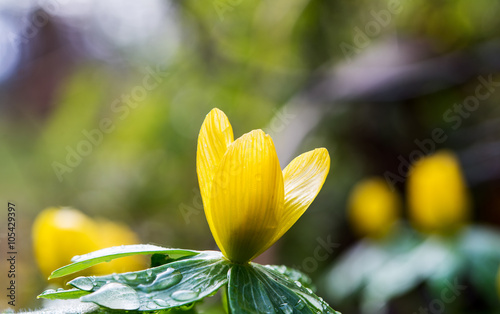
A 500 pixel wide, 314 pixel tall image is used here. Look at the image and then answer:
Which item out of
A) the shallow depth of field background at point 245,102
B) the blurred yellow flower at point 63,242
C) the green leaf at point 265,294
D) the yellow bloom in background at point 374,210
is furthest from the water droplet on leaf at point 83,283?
the yellow bloom in background at point 374,210

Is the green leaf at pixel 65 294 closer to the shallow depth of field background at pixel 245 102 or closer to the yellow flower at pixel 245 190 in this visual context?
the yellow flower at pixel 245 190

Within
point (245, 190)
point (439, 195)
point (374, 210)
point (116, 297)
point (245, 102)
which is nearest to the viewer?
point (116, 297)

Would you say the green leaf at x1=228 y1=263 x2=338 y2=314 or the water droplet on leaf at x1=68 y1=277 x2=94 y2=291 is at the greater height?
the water droplet on leaf at x1=68 y1=277 x2=94 y2=291

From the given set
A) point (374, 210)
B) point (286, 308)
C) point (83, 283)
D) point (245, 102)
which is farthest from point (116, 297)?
point (245, 102)

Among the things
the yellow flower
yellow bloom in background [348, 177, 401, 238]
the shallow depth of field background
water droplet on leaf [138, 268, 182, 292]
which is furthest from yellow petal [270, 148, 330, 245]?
yellow bloom in background [348, 177, 401, 238]

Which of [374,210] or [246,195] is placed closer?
[246,195]

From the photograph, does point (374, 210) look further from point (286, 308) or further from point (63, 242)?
point (286, 308)

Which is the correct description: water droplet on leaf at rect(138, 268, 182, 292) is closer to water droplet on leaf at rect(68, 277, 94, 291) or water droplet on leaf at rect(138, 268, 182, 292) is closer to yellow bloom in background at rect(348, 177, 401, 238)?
water droplet on leaf at rect(68, 277, 94, 291)

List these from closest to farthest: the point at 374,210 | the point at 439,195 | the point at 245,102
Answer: the point at 439,195 → the point at 374,210 → the point at 245,102
